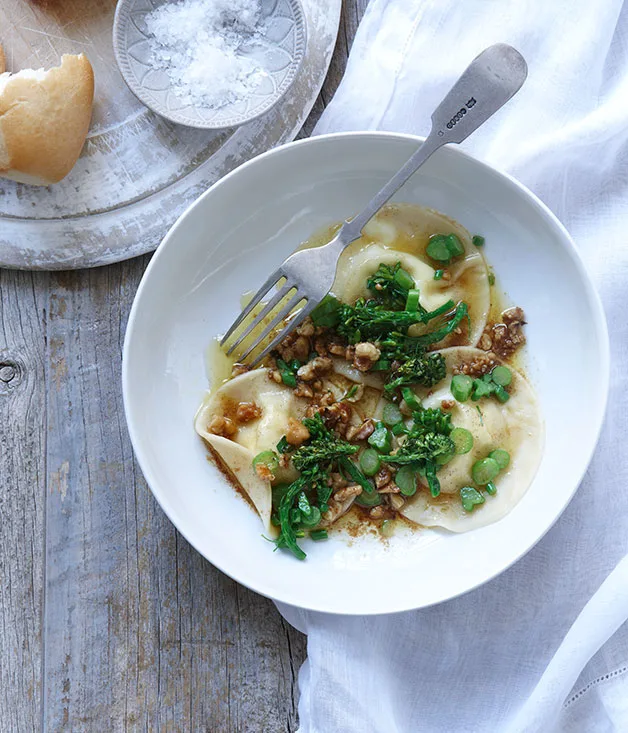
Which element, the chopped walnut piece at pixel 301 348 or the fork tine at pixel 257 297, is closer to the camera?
the fork tine at pixel 257 297

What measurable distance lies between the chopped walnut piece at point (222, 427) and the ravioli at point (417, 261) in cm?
87

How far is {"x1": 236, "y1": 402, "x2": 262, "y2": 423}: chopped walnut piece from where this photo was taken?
12.3 ft

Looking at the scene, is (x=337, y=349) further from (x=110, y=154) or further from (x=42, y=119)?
(x=42, y=119)

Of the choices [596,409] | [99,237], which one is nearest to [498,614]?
[596,409]

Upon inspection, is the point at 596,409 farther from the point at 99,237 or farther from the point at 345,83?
the point at 99,237

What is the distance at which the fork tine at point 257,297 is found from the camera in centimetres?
343

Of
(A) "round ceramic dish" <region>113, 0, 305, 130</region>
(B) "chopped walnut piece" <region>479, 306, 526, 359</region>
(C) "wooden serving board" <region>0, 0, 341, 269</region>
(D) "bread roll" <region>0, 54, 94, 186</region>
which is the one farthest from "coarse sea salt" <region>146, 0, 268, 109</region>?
(B) "chopped walnut piece" <region>479, 306, 526, 359</region>

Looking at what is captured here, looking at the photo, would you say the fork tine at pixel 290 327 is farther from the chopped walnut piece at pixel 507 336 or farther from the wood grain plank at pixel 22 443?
the wood grain plank at pixel 22 443

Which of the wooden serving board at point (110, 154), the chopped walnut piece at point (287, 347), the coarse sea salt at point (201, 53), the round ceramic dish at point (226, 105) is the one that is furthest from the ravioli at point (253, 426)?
the coarse sea salt at point (201, 53)

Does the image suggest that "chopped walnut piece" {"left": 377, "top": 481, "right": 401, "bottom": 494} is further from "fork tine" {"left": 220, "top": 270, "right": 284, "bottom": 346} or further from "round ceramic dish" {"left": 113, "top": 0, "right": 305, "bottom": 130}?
"round ceramic dish" {"left": 113, "top": 0, "right": 305, "bottom": 130}

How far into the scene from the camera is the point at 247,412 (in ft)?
12.3

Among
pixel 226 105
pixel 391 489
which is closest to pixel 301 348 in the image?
pixel 391 489

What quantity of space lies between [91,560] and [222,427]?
3.44ft

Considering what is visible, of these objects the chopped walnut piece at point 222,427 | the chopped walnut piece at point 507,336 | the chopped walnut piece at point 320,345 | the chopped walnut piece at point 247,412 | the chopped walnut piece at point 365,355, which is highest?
the chopped walnut piece at point 507,336
